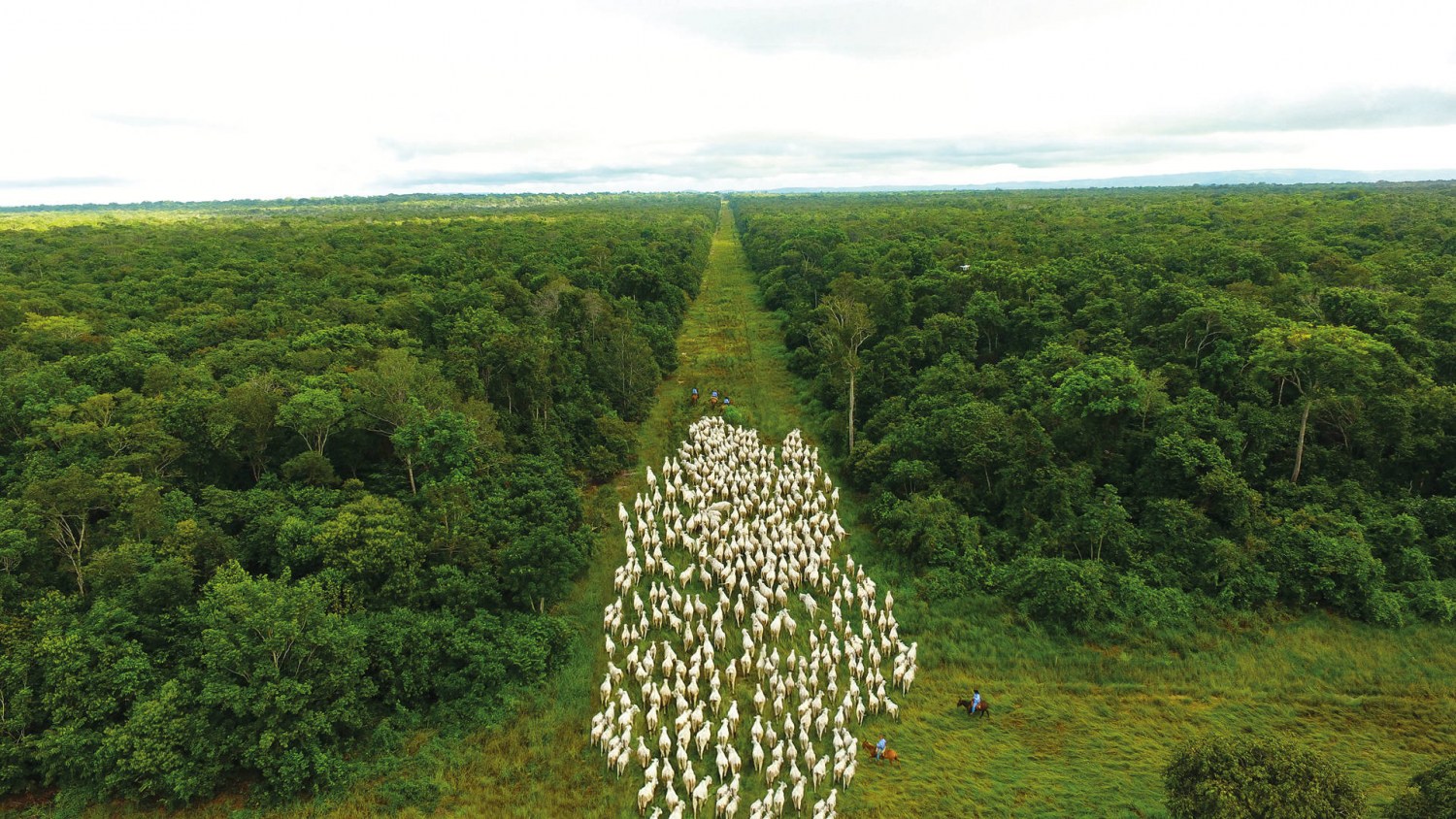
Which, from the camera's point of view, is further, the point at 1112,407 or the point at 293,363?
the point at 293,363

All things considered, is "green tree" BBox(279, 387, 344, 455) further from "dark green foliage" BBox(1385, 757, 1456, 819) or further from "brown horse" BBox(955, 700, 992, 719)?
"dark green foliage" BBox(1385, 757, 1456, 819)

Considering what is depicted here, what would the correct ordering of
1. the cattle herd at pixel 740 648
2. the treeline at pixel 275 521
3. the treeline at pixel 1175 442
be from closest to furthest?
the treeline at pixel 275 521 → the cattle herd at pixel 740 648 → the treeline at pixel 1175 442

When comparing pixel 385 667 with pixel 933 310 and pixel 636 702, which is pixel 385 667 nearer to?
pixel 636 702

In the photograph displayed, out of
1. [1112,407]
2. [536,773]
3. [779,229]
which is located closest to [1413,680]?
[1112,407]

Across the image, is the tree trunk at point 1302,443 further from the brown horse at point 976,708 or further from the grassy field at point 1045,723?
the brown horse at point 976,708

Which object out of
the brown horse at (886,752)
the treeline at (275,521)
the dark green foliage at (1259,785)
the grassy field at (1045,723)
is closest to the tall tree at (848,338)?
the treeline at (275,521)

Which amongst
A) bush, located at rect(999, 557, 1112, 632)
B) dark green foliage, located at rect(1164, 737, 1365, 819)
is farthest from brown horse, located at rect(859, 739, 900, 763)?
bush, located at rect(999, 557, 1112, 632)

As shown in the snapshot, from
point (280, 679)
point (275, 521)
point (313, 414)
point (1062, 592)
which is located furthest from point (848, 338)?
point (280, 679)
